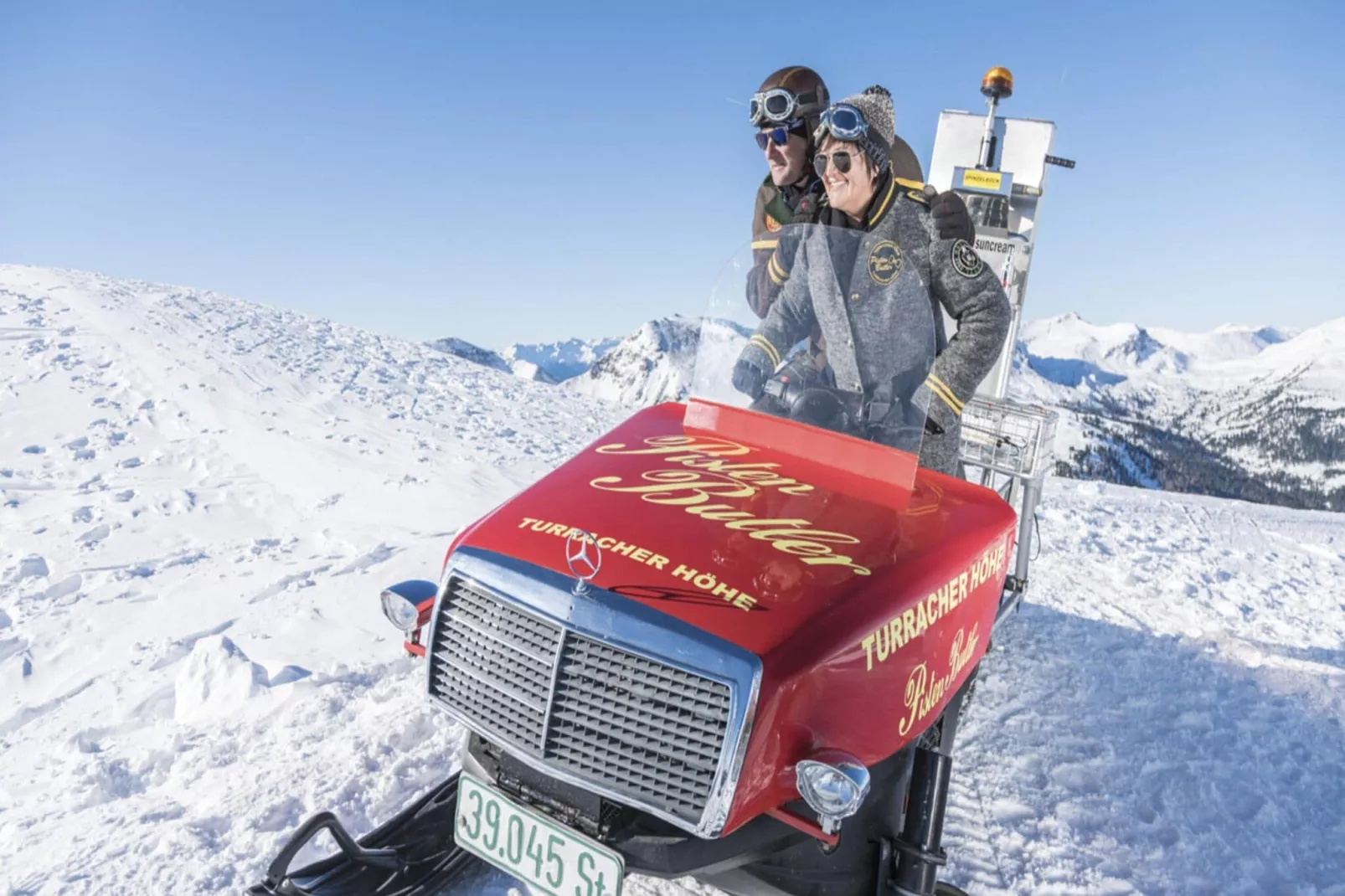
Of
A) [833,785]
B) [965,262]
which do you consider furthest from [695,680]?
[965,262]

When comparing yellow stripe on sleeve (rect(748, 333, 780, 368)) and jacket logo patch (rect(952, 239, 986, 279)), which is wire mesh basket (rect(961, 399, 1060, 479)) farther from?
yellow stripe on sleeve (rect(748, 333, 780, 368))

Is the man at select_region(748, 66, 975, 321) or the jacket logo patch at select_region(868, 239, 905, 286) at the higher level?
the man at select_region(748, 66, 975, 321)

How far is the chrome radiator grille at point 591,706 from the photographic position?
2.19 m

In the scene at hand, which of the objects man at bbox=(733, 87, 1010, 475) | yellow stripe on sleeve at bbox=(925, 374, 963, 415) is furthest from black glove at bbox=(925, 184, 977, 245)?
yellow stripe on sleeve at bbox=(925, 374, 963, 415)

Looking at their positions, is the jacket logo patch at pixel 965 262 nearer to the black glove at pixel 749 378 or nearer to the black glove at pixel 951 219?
the black glove at pixel 951 219

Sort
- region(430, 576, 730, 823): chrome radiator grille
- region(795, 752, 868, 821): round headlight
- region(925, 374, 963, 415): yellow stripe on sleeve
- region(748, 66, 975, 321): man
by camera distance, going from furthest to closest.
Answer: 1. region(748, 66, 975, 321): man
2. region(925, 374, 963, 415): yellow stripe on sleeve
3. region(430, 576, 730, 823): chrome radiator grille
4. region(795, 752, 868, 821): round headlight

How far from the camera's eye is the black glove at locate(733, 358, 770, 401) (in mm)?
3631

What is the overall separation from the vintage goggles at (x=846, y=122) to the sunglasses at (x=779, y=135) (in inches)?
48.7


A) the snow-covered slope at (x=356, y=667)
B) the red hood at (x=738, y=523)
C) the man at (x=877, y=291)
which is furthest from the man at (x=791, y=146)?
the snow-covered slope at (x=356, y=667)

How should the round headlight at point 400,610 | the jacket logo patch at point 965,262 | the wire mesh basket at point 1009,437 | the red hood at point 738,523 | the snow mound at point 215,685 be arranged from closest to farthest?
the red hood at point 738,523
the round headlight at point 400,610
the jacket logo patch at point 965,262
the snow mound at point 215,685
the wire mesh basket at point 1009,437

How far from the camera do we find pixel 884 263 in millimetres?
3504

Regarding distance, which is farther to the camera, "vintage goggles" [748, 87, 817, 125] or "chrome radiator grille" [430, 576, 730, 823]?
"vintage goggles" [748, 87, 817, 125]

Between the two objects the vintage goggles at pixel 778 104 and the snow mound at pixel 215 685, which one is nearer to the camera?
the snow mound at pixel 215 685

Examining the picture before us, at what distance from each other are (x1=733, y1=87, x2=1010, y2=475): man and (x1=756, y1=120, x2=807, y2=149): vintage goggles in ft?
2.70
